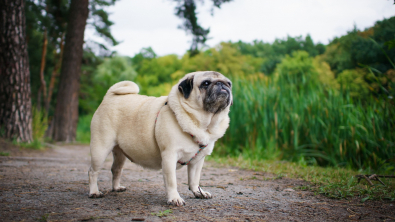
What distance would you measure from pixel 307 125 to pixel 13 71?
6965 millimetres

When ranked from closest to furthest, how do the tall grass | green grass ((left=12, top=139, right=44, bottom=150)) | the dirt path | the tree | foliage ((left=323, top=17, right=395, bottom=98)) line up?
1. the dirt path
2. the tall grass
3. foliage ((left=323, top=17, right=395, bottom=98))
4. green grass ((left=12, top=139, right=44, bottom=150))
5. the tree

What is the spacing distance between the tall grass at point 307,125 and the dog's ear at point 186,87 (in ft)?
13.1

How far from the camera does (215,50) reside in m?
43.3

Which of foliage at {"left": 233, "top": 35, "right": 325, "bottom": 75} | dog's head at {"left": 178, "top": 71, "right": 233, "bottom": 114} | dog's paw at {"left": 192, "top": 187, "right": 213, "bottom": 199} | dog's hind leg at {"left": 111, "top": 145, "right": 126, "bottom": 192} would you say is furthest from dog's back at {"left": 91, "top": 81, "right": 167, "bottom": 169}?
foliage at {"left": 233, "top": 35, "right": 325, "bottom": 75}

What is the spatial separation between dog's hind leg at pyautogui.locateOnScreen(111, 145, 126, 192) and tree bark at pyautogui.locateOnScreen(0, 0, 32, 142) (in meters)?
4.40

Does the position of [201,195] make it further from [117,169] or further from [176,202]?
[117,169]

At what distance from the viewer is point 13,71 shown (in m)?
6.39

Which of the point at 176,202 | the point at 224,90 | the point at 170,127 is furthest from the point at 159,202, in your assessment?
the point at 224,90

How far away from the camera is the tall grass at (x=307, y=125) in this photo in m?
5.53

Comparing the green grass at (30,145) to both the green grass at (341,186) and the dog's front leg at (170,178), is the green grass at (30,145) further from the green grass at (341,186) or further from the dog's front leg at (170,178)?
the green grass at (341,186)

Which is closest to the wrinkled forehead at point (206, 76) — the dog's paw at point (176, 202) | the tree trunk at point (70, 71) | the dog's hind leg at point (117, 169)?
the dog's paw at point (176, 202)

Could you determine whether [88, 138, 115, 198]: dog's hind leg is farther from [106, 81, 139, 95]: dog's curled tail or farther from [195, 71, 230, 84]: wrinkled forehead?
[195, 71, 230, 84]: wrinkled forehead

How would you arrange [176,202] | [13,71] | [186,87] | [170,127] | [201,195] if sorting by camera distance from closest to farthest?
[176,202] < [170,127] < [186,87] < [201,195] < [13,71]

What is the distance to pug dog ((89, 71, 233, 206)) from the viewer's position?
274cm
